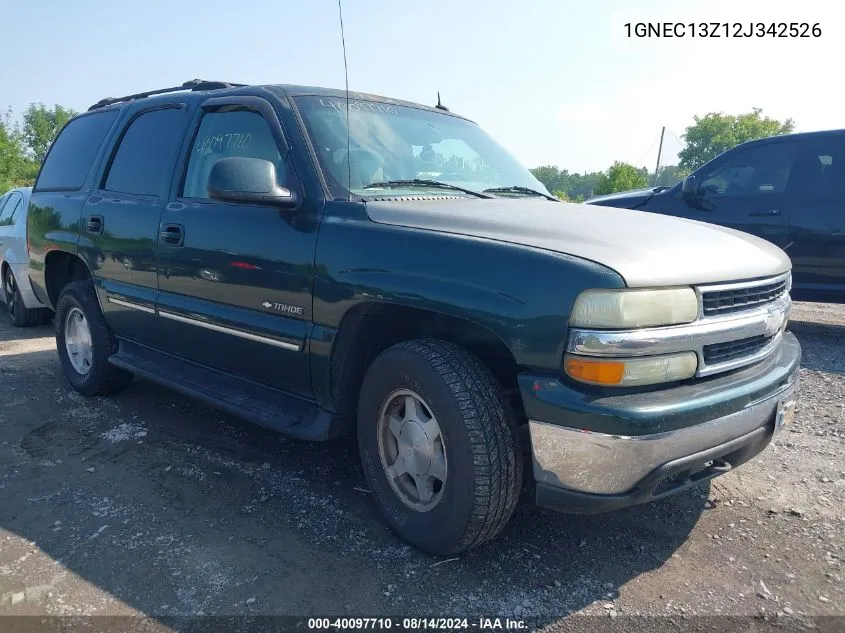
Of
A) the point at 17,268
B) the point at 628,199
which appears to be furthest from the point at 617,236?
the point at 17,268

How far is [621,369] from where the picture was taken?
2.13m

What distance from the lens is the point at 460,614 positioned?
2256mm

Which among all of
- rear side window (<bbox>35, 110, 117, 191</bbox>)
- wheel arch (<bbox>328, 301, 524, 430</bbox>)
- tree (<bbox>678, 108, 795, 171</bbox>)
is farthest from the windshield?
tree (<bbox>678, 108, 795, 171</bbox>)

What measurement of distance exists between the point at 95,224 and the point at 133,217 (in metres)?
0.56

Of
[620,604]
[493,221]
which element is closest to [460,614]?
[620,604]

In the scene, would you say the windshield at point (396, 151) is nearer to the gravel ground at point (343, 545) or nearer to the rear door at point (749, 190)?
the gravel ground at point (343, 545)

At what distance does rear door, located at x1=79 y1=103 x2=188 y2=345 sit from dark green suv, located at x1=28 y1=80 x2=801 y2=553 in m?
0.02

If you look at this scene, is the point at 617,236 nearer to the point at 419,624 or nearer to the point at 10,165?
the point at 419,624

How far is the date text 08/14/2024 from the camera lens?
2191 millimetres

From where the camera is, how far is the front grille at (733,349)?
2324 mm

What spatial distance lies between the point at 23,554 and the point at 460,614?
182 cm

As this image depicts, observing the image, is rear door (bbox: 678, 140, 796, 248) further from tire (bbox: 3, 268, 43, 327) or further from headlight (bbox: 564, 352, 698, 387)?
tire (bbox: 3, 268, 43, 327)

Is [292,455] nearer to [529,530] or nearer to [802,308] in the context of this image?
[529,530]

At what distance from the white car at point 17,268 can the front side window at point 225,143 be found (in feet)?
14.7
